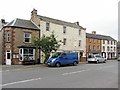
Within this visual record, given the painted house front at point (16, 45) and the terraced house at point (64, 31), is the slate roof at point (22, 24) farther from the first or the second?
the terraced house at point (64, 31)

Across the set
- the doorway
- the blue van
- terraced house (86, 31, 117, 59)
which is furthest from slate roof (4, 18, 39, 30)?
terraced house (86, 31, 117, 59)

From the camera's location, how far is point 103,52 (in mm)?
67938

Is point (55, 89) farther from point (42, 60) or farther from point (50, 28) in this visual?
point (50, 28)

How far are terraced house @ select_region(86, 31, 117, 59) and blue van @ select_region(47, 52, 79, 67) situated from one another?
27.8 metres

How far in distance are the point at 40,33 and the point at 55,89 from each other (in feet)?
89.1

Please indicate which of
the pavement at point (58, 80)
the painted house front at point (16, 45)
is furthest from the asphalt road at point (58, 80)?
the painted house front at point (16, 45)

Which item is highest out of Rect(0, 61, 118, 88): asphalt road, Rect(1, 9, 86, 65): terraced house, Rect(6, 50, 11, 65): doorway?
Rect(1, 9, 86, 65): terraced house

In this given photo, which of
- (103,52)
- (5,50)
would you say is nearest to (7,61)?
(5,50)

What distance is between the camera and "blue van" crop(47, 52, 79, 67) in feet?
92.7

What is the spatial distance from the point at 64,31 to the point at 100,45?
27.3 meters

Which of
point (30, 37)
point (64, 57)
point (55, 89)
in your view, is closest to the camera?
point (55, 89)

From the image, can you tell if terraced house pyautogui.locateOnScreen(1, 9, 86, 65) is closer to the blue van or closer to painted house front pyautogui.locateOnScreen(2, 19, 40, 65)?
painted house front pyautogui.locateOnScreen(2, 19, 40, 65)

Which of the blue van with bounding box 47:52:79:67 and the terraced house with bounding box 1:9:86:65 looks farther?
the terraced house with bounding box 1:9:86:65

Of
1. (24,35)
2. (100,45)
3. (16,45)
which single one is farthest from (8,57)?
(100,45)
